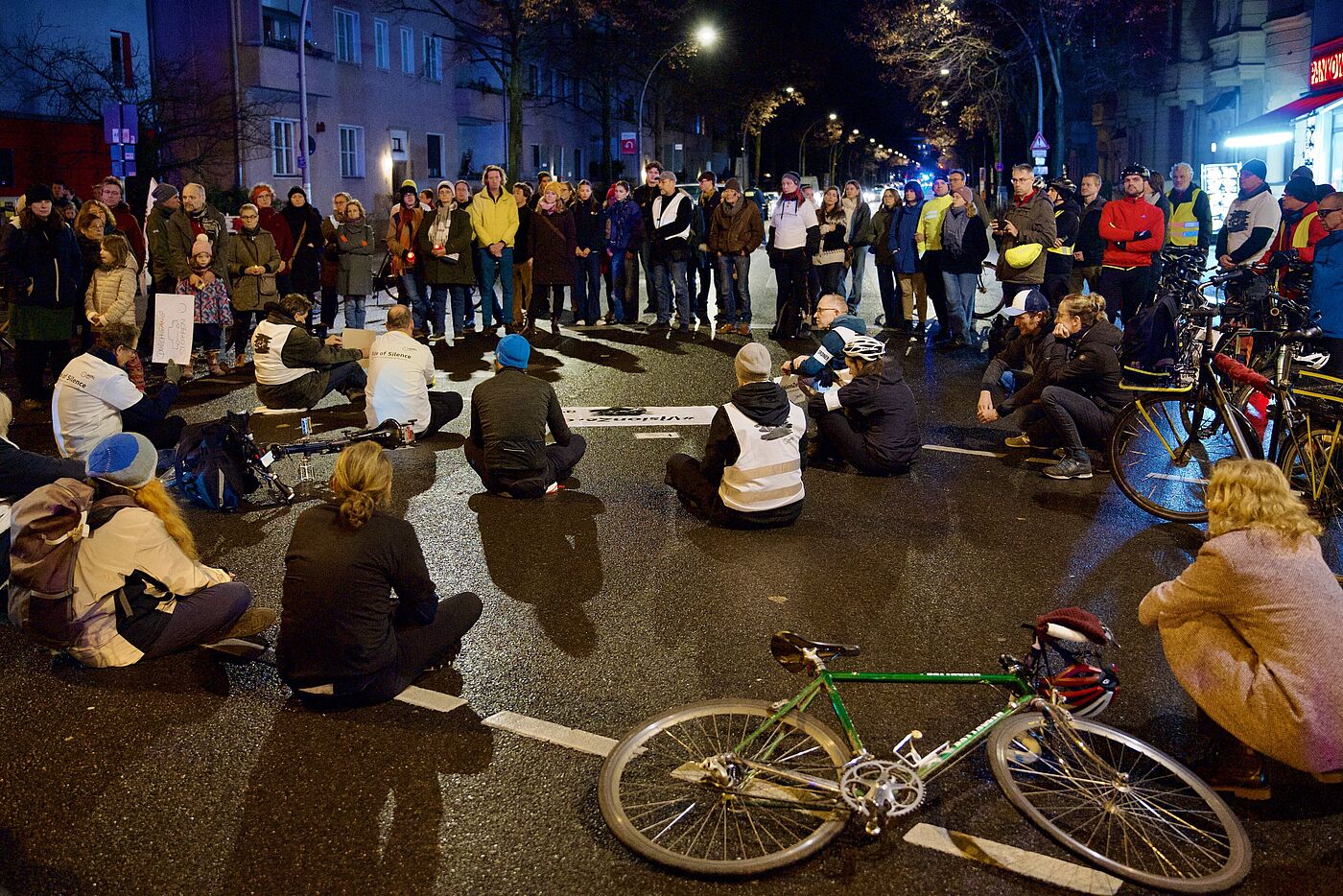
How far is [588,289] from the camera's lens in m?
18.5

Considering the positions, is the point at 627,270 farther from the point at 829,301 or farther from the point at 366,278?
the point at 829,301

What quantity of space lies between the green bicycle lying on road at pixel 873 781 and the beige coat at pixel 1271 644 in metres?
0.35

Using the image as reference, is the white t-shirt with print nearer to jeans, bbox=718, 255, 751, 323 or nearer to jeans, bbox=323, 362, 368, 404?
jeans, bbox=323, 362, 368, 404

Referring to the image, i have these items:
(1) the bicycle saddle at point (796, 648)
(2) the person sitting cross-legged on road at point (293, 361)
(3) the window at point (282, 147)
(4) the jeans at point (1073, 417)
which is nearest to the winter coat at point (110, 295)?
(2) the person sitting cross-legged on road at point (293, 361)

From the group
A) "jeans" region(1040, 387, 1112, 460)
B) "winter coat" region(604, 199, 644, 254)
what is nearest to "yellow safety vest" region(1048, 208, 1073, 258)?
"jeans" region(1040, 387, 1112, 460)

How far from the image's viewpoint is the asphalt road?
4117mm

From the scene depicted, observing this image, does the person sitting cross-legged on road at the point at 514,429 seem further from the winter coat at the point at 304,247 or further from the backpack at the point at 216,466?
the winter coat at the point at 304,247

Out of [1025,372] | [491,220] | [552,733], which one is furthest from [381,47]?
[552,733]

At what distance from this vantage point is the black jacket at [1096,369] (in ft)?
31.4

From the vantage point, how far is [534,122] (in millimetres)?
53344

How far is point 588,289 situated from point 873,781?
1497cm

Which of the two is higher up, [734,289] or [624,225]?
[624,225]

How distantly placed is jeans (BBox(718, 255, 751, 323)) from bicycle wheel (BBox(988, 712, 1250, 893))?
12924 mm

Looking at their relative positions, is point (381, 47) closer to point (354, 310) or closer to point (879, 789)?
point (354, 310)
